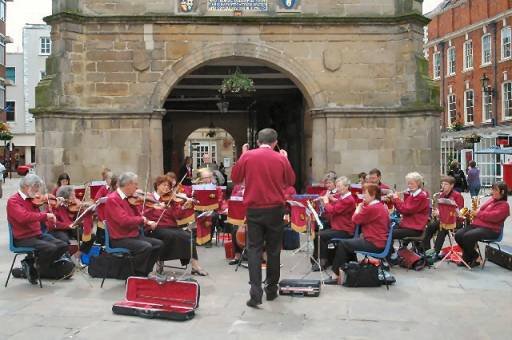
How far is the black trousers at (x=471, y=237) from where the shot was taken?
8.69 m

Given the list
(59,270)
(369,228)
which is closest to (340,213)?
(369,228)

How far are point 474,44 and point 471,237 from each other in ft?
99.1

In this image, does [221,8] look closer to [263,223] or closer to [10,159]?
[263,223]

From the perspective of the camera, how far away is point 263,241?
6.70 m

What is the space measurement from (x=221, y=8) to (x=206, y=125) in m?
14.7

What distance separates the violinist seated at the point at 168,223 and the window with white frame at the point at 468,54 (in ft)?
106

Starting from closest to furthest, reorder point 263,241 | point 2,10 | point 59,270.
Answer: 1. point 263,241
2. point 59,270
3. point 2,10

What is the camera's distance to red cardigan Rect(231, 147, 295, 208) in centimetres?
660

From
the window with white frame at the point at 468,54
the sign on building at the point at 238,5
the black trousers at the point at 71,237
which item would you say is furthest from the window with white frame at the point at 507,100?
→ the black trousers at the point at 71,237

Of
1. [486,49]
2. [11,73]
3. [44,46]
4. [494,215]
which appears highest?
[44,46]

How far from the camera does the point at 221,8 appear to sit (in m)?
13.1

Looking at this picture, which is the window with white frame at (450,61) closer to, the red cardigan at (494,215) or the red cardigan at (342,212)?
the red cardigan at (494,215)

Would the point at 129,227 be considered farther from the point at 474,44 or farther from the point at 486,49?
the point at 474,44

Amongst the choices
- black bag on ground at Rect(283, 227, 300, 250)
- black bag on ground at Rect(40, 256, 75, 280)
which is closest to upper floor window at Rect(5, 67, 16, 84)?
black bag on ground at Rect(283, 227, 300, 250)
